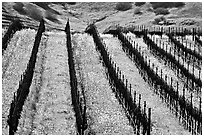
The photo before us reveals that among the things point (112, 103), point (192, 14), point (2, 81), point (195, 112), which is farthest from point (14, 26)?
point (192, 14)

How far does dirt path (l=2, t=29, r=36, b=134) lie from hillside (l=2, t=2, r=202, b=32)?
530 inches

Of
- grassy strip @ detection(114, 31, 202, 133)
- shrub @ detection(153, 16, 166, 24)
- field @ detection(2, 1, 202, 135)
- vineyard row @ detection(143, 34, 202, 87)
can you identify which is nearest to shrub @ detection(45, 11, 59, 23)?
shrub @ detection(153, 16, 166, 24)

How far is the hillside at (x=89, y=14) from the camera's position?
47.7m

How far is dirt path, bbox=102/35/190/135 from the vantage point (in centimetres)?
1611

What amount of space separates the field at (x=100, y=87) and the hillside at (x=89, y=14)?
16.2 meters

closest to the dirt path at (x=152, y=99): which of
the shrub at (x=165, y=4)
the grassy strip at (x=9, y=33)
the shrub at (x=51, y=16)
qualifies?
the grassy strip at (x=9, y=33)

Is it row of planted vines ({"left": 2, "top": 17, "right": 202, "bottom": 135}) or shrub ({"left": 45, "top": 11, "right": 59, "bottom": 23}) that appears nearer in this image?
row of planted vines ({"left": 2, "top": 17, "right": 202, "bottom": 135})

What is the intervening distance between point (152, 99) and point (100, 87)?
2146mm

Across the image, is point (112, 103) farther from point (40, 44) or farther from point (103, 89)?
point (40, 44)

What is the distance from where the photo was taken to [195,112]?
1686 centimetres

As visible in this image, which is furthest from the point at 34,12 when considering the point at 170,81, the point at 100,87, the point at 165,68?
the point at 100,87

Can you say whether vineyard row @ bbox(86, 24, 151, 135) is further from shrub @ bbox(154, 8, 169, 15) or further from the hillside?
shrub @ bbox(154, 8, 169, 15)

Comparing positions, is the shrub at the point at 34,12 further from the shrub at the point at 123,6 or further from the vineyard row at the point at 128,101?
the vineyard row at the point at 128,101

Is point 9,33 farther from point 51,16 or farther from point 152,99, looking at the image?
point 51,16
